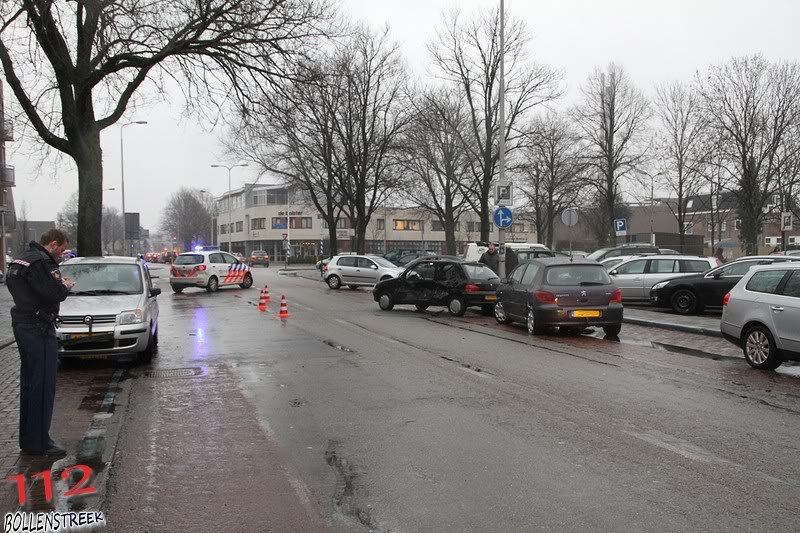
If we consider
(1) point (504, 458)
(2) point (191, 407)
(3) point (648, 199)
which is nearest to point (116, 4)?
(2) point (191, 407)

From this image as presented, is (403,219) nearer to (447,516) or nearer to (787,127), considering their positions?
(787,127)

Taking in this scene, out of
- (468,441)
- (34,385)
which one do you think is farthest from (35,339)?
(468,441)

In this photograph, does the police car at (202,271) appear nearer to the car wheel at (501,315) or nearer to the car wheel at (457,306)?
the car wheel at (457,306)

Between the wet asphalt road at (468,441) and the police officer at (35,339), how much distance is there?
0.71 m

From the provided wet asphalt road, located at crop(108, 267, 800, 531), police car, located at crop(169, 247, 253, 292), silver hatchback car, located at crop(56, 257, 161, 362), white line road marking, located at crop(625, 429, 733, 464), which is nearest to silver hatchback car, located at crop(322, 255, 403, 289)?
police car, located at crop(169, 247, 253, 292)

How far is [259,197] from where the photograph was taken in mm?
96250

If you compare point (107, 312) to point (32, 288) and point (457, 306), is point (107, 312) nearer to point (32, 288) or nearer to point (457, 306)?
point (32, 288)

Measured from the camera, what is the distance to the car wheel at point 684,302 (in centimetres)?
1741

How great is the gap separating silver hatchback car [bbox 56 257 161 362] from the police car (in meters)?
16.4

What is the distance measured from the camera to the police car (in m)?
27.5

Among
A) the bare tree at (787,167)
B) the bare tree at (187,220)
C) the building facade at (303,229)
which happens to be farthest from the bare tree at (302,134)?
the bare tree at (187,220)

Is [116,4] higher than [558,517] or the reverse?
higher

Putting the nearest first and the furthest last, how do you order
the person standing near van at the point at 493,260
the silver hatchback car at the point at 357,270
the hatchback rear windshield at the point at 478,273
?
the hatchback rear windshield at the point at 478,273, the person standing near van at the point at 493,260, the silver hatchback car at the point at 357,270

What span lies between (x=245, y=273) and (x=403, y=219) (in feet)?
226
